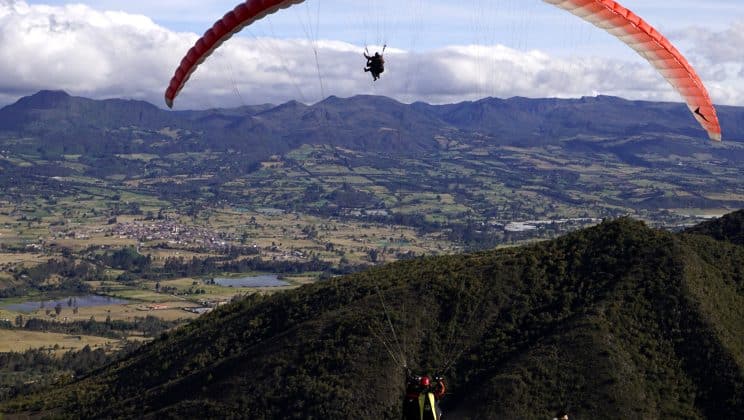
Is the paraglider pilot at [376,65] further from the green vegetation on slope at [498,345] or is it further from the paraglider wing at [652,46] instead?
the green vegetation on slope at [498,345]

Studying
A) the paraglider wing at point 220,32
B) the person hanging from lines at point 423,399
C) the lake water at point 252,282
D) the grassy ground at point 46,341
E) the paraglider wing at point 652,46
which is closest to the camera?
the person hanging from lines at point 423,399

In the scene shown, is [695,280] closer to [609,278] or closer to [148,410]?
[609,278]

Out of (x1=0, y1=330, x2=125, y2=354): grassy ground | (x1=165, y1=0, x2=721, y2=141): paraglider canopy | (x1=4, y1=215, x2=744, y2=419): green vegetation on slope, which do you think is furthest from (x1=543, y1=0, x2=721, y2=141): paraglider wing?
(x1=0, y1=330, x2=125, y2=354): grassy ground

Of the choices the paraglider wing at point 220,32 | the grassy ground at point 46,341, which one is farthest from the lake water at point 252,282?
the paraglider wing at point 220,32

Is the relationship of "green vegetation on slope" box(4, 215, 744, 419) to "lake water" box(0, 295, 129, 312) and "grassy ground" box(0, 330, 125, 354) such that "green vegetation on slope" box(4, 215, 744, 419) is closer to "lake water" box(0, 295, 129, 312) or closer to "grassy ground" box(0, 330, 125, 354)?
"grassy ground" box(0, 330, 125, 354)

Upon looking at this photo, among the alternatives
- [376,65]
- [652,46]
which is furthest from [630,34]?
[376,65]

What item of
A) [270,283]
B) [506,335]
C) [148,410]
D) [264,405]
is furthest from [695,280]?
[270,283]
